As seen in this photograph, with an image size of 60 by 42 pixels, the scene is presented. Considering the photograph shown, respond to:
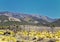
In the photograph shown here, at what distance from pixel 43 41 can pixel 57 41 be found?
13.6 feet

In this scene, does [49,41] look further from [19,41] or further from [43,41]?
[19,41]

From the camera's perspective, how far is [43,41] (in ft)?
196

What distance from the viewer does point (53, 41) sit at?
5875 cm

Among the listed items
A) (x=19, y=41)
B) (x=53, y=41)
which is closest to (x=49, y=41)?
(x=53, y=41)

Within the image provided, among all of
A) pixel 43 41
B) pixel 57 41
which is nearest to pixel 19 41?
pixel 43 41

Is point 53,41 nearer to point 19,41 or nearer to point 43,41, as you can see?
point 43,41

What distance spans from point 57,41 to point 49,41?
246 cm

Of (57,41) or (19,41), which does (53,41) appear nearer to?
(57,41)

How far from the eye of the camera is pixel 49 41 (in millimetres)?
59219

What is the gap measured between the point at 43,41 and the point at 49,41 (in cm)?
171

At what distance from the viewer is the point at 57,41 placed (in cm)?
5775

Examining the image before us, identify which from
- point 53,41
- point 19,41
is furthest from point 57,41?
point 19,41

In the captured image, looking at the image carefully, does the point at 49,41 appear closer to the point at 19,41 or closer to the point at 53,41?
the point at 53,41

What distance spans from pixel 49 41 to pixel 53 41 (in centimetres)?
113
